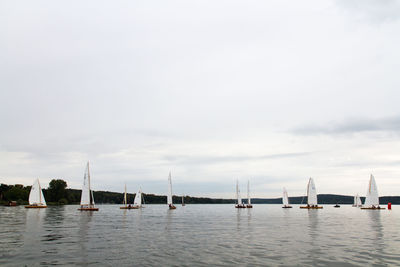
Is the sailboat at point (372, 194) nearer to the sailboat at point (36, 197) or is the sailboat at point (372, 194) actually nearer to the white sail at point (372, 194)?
the white sail at point (372, 194)

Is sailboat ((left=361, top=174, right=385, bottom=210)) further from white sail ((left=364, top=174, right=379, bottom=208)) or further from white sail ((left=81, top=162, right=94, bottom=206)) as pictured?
white sail ((left=81, top=162, right=94, bottom=206))

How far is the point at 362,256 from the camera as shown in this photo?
2720 centimetres

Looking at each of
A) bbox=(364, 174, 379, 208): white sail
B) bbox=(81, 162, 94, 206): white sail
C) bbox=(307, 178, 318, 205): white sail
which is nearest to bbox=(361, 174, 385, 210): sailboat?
bbox=(364, 174, 379, 208): white sail

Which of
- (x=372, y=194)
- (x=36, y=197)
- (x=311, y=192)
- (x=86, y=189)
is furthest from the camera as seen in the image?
(x=311, y=192)

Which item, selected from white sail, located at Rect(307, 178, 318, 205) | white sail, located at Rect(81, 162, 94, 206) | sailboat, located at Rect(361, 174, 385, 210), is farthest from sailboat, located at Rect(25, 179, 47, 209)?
sailboat, located at Rect(361, 174, 385, 210)

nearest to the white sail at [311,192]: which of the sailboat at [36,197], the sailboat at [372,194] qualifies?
the sailboat at [372,194]

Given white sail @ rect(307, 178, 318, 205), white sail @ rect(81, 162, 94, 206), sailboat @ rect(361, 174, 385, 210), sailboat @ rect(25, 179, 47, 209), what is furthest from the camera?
white sail @ rect(307, 178, 318, 205)

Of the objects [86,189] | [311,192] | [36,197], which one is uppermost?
[86,189]

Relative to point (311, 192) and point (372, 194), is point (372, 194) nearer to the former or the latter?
point (372, 194)

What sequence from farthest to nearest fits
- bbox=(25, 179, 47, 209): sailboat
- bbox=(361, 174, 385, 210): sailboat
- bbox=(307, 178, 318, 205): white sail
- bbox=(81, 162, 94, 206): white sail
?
bbox=(307, 178, 318, 205): white sail, bbox=(361, 174, 385, 210): sailboat, bbox=(25, 179, 47, 209): sailboat, bbox=(81, 162, 94, 206): white sail

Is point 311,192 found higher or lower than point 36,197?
higher

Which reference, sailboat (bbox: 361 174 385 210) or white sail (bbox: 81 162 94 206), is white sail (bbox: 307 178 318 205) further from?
white sail (bbox: 81 162 94 206)

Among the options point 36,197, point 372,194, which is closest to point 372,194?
point 372,194

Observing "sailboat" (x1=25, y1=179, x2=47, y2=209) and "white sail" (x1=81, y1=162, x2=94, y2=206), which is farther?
"sailboat" (x1=25, y1=179, x2=47, y2=209)
